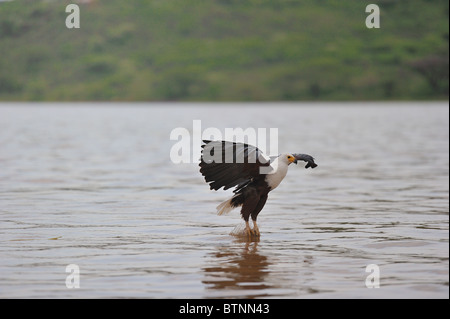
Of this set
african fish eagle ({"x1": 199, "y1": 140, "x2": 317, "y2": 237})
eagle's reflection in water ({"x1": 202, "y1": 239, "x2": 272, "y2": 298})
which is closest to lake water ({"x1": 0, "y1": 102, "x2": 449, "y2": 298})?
eagle's reflection in water ({"x1": 202, "y1": 239, "x2": 272, "y2": 298})

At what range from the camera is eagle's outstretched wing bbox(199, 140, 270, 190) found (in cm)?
1136

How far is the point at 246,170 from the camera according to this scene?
1152 cm

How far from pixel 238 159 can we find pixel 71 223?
3.24m

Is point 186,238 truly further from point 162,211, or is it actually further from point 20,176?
point 20,176

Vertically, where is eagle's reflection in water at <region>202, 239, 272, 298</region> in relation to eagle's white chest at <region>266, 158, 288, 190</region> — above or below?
below

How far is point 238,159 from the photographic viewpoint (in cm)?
1143

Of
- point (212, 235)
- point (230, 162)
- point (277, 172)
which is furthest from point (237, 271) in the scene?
point (212, 235)

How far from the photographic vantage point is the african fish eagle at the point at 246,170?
11375 mm

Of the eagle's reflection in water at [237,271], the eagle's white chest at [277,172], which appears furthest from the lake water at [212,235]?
the eagle's white chest at [277,172]

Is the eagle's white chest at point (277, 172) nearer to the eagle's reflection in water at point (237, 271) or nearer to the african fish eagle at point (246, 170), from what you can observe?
the african fish eagle at point (246, 170)

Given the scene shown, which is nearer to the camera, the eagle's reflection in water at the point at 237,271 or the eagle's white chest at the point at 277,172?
the eagle's reflection in water at the point at 237,271

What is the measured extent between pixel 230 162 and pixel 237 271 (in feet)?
7.44

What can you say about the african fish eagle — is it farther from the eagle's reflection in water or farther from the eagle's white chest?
the eagle's reflection in water

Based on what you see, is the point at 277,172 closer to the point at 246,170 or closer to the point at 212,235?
the point at 246,170
